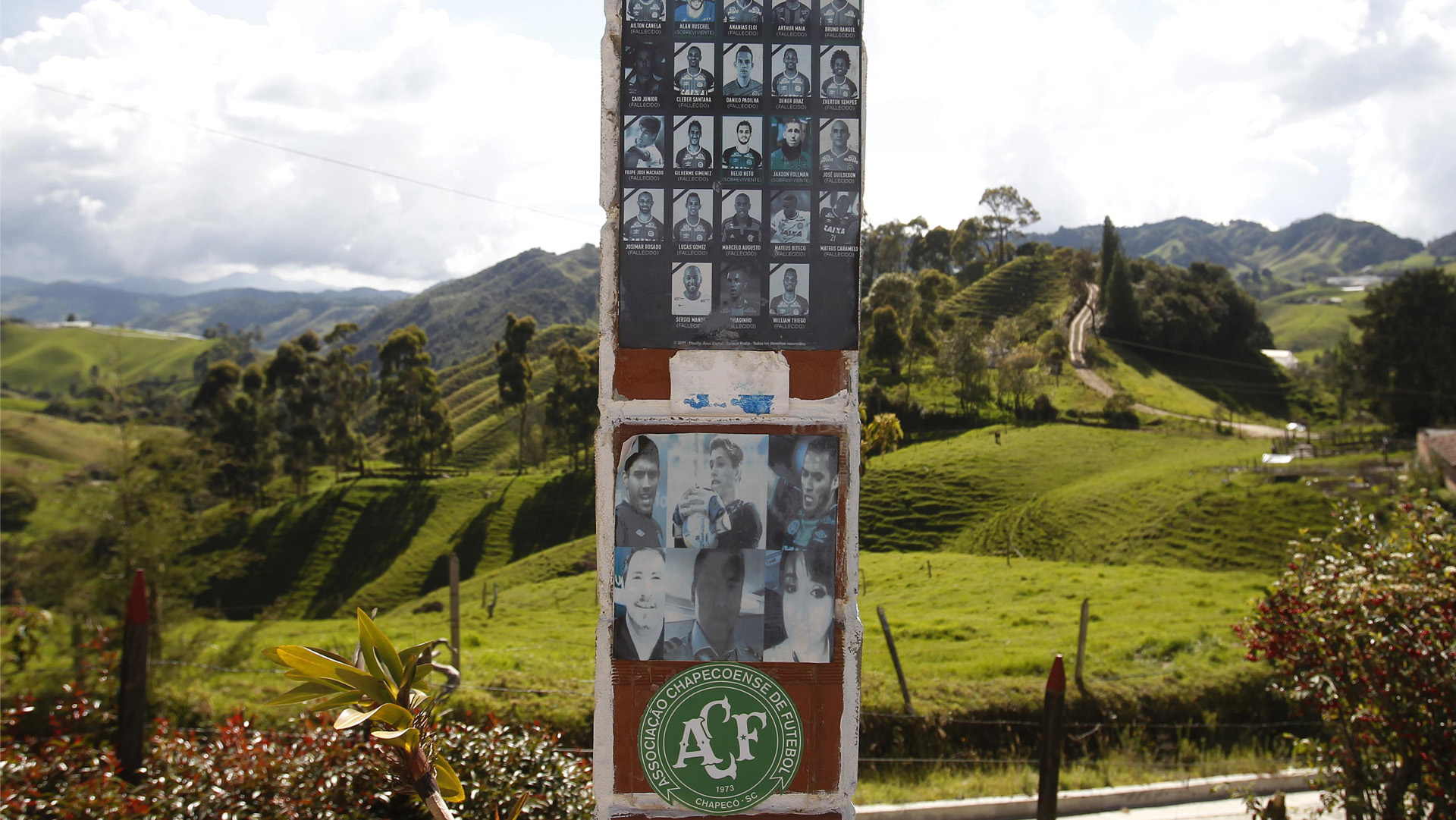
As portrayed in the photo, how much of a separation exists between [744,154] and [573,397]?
126 ft

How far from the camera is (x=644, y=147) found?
437cm

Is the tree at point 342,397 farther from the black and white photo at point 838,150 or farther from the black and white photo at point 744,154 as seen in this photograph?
the black and white photo at point 838,150

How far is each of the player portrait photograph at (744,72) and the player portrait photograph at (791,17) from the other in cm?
Result: 15

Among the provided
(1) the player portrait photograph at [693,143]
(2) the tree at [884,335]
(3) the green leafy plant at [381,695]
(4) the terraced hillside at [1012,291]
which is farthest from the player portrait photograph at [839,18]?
(4) the terraced hillside at [1012,291]

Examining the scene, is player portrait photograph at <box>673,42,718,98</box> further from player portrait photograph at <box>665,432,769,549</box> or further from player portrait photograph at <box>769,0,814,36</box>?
player portrait photograph at <box>665,432,769,549</box>

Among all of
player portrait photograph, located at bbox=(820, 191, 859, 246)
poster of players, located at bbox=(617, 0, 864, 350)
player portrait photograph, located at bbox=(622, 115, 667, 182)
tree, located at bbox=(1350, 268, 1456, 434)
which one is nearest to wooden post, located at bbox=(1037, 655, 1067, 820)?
poster of players, located at bbox=(617, 0, 864, 350)

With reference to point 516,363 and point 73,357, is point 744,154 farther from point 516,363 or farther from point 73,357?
point 73,357

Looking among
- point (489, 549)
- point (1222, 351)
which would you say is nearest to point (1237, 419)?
point (1222, 351)

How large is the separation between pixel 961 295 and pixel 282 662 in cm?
6013

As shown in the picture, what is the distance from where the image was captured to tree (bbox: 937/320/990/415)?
3812cm

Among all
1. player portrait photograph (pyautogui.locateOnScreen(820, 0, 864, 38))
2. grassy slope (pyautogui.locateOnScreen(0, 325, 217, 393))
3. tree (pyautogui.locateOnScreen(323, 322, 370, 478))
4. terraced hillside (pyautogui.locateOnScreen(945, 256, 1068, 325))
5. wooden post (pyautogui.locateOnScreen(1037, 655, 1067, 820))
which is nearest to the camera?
player portrait photograph (pyautogui.locateOnScreen(820, 0, 864, 38))

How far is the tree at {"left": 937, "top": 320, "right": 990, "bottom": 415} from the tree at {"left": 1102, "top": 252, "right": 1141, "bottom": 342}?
41.8 ft

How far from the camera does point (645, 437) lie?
438 cm

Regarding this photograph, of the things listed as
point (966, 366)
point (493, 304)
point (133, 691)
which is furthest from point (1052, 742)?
point (493, 304)
